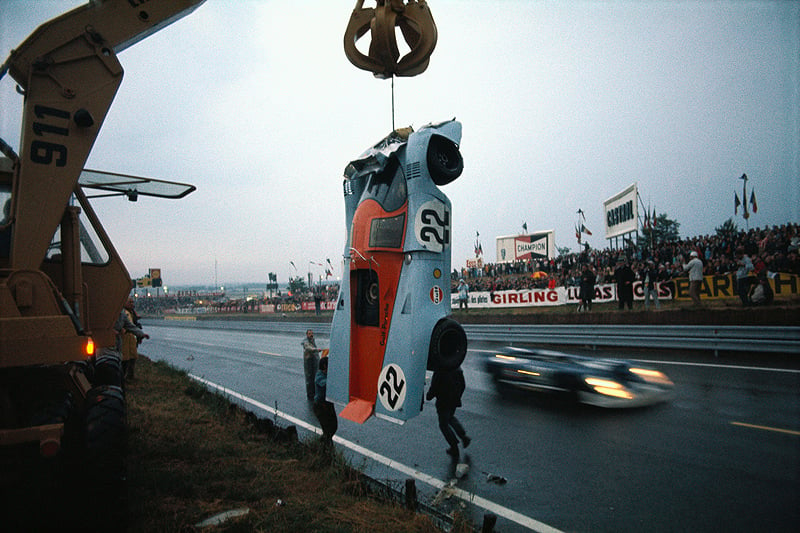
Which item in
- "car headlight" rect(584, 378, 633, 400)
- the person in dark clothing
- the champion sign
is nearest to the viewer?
the person in dark clothing

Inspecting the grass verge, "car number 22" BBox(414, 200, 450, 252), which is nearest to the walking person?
"car number 22" BBox(414, 200, 450, 252)

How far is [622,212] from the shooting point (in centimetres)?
2908

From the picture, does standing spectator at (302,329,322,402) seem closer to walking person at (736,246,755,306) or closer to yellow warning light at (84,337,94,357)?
yellow warning light at (84,337,94,357)

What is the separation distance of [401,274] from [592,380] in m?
4.77

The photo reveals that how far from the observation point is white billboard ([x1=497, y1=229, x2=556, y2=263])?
41469 millimetres

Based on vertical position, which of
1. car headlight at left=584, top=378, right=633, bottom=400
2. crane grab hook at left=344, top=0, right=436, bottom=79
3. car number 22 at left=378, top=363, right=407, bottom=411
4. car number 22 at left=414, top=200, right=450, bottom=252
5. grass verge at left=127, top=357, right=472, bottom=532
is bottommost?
A: grass verge at left=127, top=357, right=472, bottom=532

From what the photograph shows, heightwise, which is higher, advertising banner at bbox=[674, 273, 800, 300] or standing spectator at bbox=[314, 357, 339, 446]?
advertising banner at bbox=[674, 273, 800, 300]

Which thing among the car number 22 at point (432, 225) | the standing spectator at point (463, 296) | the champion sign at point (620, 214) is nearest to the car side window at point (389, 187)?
the car number 22 at point (432, 225)

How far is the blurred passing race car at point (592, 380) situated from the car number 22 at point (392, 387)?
4.53 metres

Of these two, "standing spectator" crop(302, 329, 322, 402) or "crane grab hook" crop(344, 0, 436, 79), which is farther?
"standing spectator" crop(302, 329, 322, 402)

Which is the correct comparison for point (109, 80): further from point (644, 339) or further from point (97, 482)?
point (644, 339)

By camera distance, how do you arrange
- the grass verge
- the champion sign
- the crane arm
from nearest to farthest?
the crane arm < the grass verge < the champion sign

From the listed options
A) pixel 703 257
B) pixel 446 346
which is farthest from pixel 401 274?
pixel 703 257

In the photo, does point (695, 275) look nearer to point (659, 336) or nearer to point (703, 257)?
point (659, 336)
